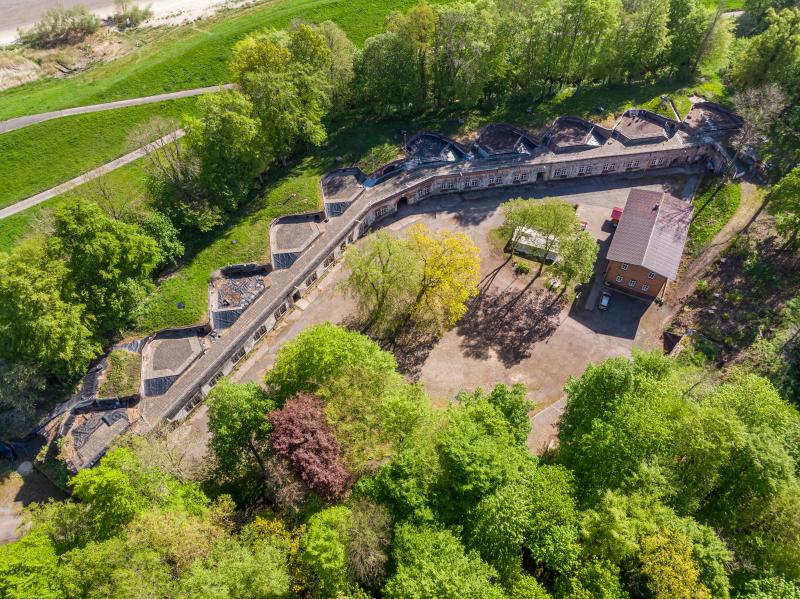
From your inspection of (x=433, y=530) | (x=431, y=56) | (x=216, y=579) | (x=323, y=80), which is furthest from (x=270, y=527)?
(x=431, y=56)

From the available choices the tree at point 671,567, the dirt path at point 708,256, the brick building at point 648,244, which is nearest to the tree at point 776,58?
the dirt path at point 708,256

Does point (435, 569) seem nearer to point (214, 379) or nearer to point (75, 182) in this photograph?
point (214, 379)

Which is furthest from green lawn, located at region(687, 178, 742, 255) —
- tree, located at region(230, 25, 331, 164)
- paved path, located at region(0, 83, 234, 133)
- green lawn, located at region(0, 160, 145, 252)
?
green lawn, located at region(0, 160, 145, 252)

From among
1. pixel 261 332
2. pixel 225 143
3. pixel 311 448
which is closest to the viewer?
pixel 311 448

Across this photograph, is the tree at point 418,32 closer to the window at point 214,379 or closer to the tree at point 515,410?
the window at point 214,379

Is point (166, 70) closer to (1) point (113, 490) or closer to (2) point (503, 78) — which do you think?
(2) point (503, 78)

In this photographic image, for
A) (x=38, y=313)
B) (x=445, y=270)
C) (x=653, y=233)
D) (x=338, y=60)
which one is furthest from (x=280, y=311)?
(x=653, y=233)

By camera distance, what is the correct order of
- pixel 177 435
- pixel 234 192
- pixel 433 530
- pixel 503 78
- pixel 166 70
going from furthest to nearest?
pixel 166 70 < pixel 503 78 < pixel 234 192 < pixel 177 435 < pixel 433 530

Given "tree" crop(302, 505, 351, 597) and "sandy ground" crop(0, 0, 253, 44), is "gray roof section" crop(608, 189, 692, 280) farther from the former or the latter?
"sandy ground" crop(0, 0, 253, 44)
